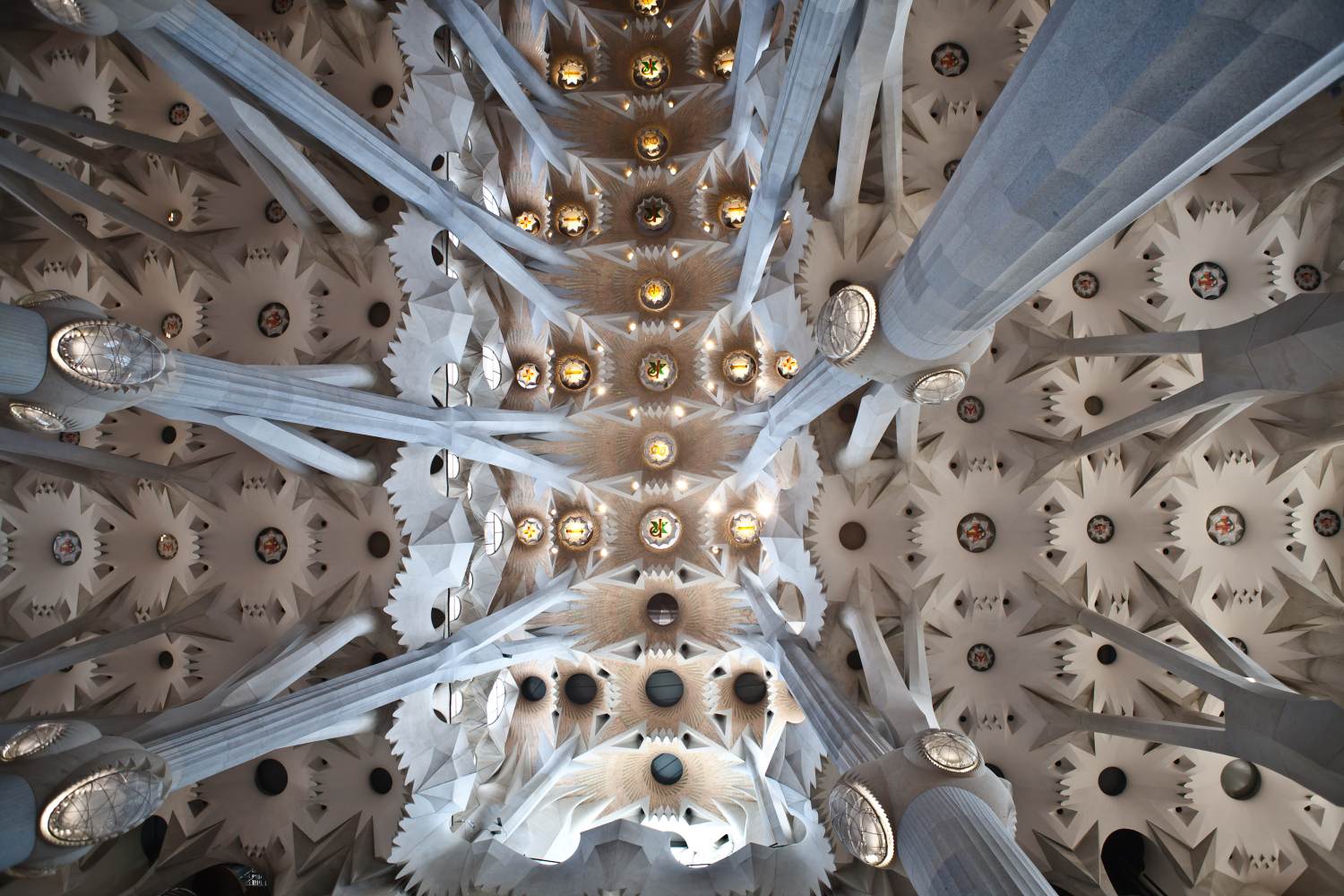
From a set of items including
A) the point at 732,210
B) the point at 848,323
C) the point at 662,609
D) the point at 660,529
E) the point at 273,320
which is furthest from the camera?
the point at 662,609

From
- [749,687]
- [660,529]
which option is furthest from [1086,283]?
[749,687]

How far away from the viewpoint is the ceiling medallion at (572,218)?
57.5ft

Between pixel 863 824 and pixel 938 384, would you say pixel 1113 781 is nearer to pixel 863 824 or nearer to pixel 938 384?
pixel 863 824

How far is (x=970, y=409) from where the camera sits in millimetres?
12016

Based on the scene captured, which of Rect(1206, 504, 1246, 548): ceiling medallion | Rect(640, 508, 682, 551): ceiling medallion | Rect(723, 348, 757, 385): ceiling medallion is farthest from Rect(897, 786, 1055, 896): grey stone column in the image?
Rect(723, 348, 757, 385): ceiling medallion

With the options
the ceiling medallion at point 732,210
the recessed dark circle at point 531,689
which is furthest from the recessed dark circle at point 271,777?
the ceiling medallion at point 732,210

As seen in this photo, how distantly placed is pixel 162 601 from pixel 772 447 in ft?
39.3

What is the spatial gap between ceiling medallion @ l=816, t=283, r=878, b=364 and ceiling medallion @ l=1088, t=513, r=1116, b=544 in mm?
7507

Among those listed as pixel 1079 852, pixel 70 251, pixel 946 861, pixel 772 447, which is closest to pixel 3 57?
pixel 70 251

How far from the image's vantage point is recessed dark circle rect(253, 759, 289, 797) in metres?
13.0

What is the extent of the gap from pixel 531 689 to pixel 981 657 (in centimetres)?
1099

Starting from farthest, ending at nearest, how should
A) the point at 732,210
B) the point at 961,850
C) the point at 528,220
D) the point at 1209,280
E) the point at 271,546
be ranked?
the point at 528,220 → the point at 732,210 → the point at 271,546 → the point at 1209,280 → the point at 961,850

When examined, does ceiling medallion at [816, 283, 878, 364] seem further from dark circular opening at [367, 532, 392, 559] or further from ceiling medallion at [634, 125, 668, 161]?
ceiling medallion at [634, 125, 668, 161]

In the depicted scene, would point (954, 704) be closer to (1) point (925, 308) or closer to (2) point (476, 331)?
(1) point (925, 308)
